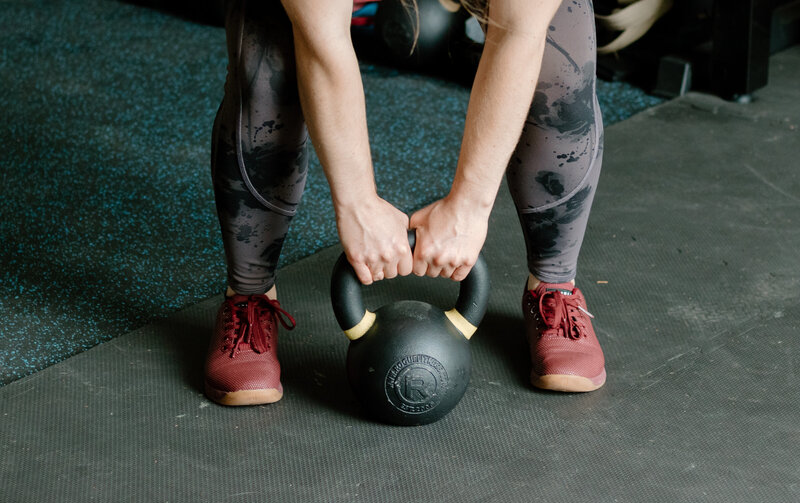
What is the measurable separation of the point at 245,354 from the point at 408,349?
0.91ft

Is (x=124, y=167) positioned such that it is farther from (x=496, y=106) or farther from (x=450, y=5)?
(x=496, y=106)

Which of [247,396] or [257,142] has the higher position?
[257,142]

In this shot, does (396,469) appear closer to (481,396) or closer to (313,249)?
(481,396)

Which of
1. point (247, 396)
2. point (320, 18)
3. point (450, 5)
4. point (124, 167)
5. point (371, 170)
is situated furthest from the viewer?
point (450, 5)

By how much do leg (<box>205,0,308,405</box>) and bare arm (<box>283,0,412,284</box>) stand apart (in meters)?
0.07

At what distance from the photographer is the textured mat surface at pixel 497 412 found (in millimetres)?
1030

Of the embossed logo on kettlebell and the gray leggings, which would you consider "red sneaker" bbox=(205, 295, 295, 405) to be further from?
the embossed logo on kettlebell

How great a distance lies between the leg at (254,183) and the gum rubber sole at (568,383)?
38 centimetres

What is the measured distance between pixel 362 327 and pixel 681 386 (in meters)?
0.48

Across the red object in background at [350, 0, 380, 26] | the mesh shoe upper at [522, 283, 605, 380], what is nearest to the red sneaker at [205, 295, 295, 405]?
the mesh shoe upper at [522, 283, 605, 380]

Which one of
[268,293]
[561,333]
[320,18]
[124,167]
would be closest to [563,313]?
[561,333]

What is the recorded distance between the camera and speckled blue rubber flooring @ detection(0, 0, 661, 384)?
1432mm

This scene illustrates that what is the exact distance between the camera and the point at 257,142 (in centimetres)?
109

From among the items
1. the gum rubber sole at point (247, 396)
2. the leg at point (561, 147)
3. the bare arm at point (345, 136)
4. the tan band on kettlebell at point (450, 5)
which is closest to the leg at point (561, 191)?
the leg at point (561, 147)
